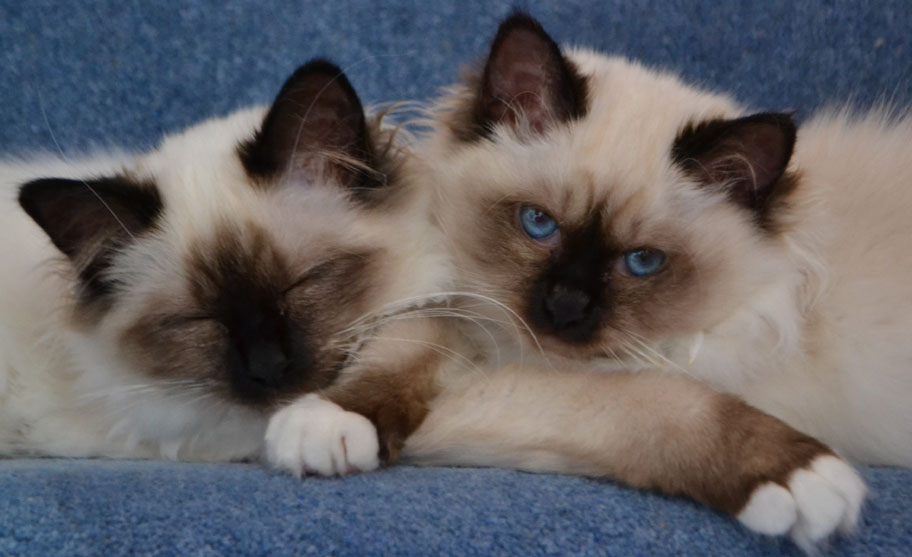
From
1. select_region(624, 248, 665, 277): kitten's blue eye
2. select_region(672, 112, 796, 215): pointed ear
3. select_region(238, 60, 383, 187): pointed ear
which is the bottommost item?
select_region(624, 248, 665, 277): kitten's blue eye

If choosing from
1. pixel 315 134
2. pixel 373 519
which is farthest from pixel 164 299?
pixel 373 519

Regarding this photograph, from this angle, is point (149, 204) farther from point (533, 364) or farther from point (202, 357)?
point (533, 364)

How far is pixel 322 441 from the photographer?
1.22 metres

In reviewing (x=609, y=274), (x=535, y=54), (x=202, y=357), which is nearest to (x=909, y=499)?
(x=609, y=274)

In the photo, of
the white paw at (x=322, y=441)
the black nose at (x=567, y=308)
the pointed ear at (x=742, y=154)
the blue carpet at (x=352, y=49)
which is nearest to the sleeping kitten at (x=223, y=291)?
the white paw at (x=322, y=441)

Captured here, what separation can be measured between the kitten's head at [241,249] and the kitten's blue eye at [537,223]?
211 millimetres

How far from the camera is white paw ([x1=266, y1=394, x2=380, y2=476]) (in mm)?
1224

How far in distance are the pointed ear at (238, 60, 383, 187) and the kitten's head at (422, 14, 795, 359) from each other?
0.19m

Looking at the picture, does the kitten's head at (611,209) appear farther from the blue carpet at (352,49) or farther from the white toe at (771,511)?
the blue carpet at (352,49)

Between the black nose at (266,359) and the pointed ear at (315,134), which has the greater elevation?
the pointed ear at (315,134)

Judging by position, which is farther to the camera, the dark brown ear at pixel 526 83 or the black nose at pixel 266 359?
the dark brown ear at pixel 526 83

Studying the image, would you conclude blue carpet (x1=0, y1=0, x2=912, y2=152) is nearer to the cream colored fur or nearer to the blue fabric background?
the blue fabric background

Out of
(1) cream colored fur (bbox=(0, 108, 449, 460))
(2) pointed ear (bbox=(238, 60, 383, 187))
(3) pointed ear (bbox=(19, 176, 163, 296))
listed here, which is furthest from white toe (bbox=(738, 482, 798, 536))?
(3) pointed ear (bbox=(19, 176, 163, 296))

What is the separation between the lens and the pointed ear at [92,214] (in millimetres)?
1309
